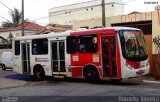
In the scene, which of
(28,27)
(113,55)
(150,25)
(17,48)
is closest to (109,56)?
(113,55)

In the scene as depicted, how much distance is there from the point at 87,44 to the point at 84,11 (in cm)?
6472

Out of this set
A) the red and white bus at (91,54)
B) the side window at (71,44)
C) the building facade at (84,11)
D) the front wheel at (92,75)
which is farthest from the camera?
the building facade at (84,11)

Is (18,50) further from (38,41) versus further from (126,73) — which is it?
(126,73)

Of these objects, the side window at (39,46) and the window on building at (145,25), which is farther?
the window on building at (145,25)

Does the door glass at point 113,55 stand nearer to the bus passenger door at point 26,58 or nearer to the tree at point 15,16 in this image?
the bus passenger door at point 26,58

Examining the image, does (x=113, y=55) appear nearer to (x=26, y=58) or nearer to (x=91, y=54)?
(x=91, y=54)

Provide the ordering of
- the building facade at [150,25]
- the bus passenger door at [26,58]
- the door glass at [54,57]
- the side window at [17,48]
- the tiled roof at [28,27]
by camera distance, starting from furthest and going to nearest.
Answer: the tiled roof at [28,27], the side window at [17,48], the bus passenger door at [26,58], the building facade at [150,25], the door glass at [54,57]

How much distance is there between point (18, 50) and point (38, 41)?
2152mm

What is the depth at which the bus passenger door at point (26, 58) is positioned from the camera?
22953mm

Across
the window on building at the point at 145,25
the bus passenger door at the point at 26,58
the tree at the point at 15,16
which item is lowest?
the bus passenger door at the point at 26,58

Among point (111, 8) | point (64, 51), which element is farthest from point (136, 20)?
point (111, 8)

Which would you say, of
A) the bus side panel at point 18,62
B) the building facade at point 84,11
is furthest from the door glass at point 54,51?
the building facade at point 84,11

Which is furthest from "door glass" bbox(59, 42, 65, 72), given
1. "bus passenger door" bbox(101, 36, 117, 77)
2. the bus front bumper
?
the bus front bumper

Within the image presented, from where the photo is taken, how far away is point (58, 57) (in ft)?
67.9
